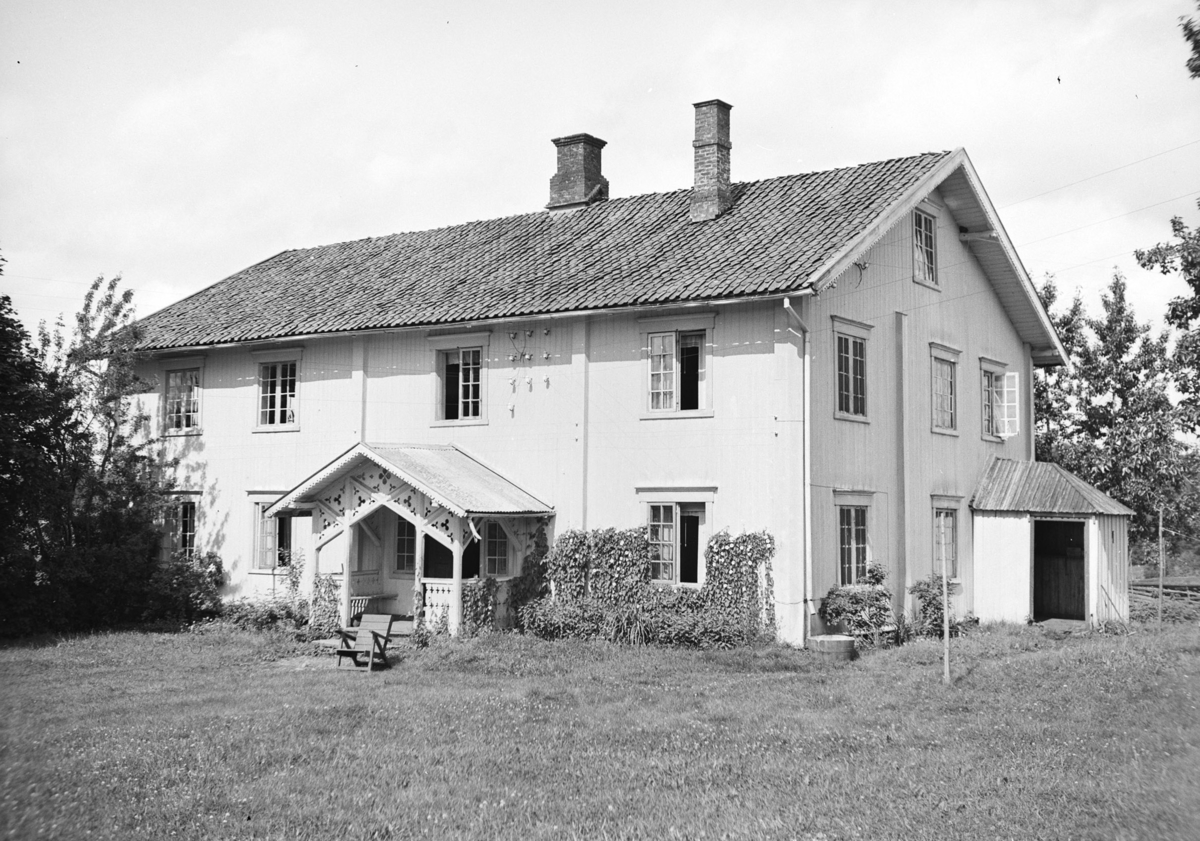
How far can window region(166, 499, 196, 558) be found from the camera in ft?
84.6

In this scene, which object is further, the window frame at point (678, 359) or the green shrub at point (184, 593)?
the green shrub at point (184, 593)

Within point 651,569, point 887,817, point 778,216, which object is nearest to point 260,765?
point 887,817

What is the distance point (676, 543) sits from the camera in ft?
65.9

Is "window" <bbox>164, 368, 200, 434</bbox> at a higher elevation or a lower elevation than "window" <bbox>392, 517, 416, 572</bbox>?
higher

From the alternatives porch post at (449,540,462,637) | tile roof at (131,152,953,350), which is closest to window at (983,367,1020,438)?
tile roof at (131,152,953,350)

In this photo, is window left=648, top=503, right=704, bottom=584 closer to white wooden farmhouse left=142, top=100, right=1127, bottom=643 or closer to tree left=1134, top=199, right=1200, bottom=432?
white wooden farmhouse left=142, top=100, right=1127, bottom=643

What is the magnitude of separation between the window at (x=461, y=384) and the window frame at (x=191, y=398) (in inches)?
243

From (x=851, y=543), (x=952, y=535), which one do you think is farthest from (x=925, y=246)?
(x=851, y=543)

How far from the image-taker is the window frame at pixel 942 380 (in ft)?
75.5

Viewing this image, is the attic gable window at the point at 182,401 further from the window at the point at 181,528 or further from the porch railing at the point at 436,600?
the porch railing at the point at 436,600

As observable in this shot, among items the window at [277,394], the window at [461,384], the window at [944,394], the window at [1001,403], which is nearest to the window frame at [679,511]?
the window at [461,384]

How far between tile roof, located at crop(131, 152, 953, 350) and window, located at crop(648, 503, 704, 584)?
354cm

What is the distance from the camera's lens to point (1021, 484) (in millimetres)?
24016

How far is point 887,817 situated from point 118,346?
19.7 m
